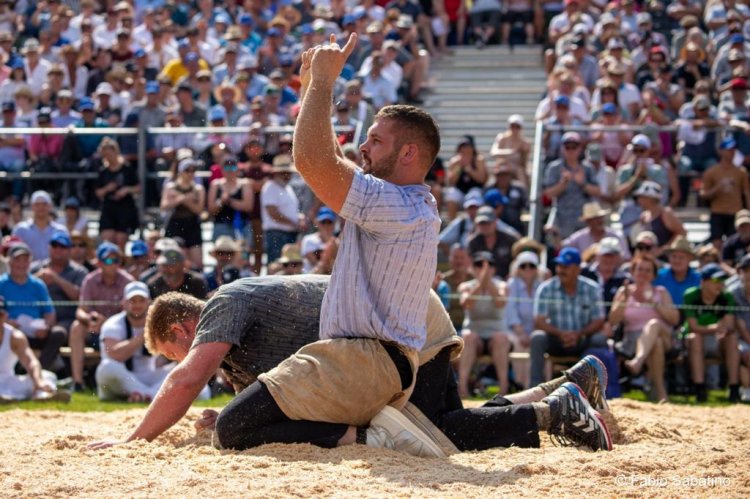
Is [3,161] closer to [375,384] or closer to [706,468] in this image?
[375,384]

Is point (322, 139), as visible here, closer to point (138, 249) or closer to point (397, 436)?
point (397, 436)

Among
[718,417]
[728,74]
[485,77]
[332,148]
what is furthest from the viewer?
[485,77]

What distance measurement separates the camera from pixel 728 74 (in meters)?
16.1

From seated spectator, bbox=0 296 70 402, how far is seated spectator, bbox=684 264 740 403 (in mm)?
5847

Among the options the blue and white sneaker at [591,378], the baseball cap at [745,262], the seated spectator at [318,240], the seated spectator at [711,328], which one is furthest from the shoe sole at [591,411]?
the seated spectator at [318,240]

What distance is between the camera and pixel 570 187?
14094 millimetres

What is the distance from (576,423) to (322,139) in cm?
212

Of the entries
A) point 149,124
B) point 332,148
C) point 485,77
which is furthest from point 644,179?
point 332,148

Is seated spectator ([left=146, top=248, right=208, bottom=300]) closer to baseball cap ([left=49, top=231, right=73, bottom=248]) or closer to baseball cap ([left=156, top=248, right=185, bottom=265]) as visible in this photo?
baseball cap ([left=156, top=248, right=185, bottom=265])

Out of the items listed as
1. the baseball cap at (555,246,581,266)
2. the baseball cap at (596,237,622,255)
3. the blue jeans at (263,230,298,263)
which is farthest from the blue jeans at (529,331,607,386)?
the blue jeans at (263,230,298,263)

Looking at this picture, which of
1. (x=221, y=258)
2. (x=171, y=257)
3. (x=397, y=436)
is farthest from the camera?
(x=171, y=257)

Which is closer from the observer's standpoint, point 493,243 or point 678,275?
point 678,275

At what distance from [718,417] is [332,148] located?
4.65m

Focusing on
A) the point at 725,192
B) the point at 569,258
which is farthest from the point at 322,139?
the point at 725,192
